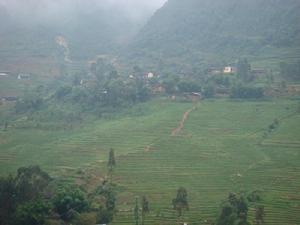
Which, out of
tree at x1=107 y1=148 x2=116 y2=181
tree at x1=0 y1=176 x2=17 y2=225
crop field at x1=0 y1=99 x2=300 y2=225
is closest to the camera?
tree at x1=0 y1=176 x2=17 y2=225

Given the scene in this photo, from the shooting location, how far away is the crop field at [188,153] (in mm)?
25156

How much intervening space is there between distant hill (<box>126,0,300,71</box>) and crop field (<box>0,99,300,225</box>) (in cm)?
1764

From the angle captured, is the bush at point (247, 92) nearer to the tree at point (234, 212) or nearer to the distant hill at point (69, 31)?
the tree at point (234, 212)

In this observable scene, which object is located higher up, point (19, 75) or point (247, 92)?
point (19, 75)

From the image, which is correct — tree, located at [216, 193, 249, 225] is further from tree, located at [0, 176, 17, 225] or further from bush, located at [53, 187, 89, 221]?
tree, located at [0, 176, 17, 225]

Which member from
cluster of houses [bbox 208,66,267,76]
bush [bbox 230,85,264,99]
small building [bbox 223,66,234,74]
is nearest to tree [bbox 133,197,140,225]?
bush [bbox 230,85,264,99]

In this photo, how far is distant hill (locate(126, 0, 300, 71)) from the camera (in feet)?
194

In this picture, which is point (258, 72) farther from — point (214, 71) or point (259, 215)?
point (259, 215)

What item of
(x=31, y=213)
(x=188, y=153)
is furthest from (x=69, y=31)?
(x=31, y=213)

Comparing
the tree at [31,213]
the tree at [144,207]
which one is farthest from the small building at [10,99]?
the tree at [144,207]

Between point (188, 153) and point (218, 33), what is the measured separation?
117 ft

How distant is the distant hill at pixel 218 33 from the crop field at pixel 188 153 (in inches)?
695

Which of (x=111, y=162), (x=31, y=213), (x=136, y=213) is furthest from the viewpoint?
(x=111, y=162)

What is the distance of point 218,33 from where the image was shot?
6462 centimetres
